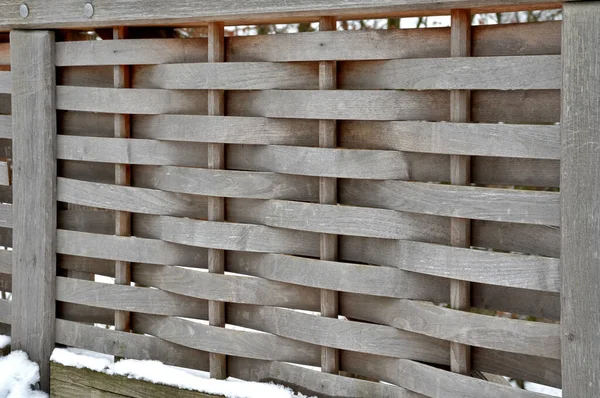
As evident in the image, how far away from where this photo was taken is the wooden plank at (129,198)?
138 inches

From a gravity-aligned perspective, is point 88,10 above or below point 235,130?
above

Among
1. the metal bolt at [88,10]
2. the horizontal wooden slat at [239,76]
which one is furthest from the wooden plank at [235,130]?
the metal bolt at [88,10]

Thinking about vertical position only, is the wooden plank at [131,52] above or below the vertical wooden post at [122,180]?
above

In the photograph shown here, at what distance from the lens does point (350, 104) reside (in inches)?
118

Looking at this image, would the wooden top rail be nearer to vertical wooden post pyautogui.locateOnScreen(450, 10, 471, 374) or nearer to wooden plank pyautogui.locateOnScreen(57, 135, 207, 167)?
vertical wooden post pyautogui.locateOnScreen(450, 10, 471, 374)

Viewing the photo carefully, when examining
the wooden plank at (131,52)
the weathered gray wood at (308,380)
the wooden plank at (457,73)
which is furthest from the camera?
the wooden plank at (131,52)

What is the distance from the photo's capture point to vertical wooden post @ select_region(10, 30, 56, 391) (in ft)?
12.6

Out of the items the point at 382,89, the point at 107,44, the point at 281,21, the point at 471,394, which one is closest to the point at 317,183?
the point at 382,89

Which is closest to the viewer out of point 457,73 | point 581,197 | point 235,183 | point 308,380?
point 581,197

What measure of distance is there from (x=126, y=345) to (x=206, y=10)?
4.64ft

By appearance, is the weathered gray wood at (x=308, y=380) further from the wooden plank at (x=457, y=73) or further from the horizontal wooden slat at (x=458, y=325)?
the wooden plank at (x=457, y=73)

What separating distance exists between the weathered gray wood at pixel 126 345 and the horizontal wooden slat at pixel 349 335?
14.6 inches

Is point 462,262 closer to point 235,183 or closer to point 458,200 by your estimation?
point 458,200

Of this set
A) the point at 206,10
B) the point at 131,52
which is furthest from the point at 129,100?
the point at 206,10
